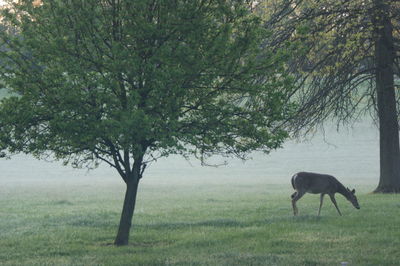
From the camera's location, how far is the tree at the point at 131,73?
43.0 ft

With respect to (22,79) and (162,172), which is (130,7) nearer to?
(22,79)

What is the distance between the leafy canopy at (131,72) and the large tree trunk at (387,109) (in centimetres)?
1193

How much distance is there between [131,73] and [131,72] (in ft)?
0.07

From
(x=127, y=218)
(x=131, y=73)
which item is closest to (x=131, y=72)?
(x=131, y=73)

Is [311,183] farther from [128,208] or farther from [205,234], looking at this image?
[128,208]

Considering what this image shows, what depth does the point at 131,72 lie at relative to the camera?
13.2 meters

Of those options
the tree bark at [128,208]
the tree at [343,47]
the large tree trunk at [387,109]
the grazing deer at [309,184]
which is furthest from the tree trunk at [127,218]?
the large tree trunk at [387,109]

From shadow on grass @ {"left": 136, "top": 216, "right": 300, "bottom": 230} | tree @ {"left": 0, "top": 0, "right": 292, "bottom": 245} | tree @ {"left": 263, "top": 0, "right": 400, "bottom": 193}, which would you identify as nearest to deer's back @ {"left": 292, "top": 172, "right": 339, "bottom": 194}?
shadow on grass @ {"left": 136, "top": 216, "right": 300, "bottom": 230}

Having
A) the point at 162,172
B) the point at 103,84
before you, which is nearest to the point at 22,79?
the point at 103,84

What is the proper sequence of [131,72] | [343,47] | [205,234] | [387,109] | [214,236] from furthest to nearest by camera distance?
1. [387,109]
2. [343,47]
3. [205,234]
4. [214,236]
5. [131,72]

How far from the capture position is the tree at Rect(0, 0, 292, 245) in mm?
13102

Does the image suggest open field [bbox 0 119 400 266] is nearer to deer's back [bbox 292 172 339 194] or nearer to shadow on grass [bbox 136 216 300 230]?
shadow on grass [bbox 136 216 300 230]

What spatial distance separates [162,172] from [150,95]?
156 feet

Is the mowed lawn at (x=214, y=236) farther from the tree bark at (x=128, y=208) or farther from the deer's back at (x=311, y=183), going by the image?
the deer's back at (x=311, y=183)
